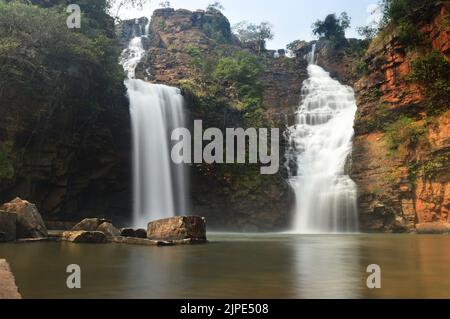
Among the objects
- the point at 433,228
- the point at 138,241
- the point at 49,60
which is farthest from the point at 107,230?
the point at 433,228

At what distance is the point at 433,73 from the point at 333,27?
32.3 m

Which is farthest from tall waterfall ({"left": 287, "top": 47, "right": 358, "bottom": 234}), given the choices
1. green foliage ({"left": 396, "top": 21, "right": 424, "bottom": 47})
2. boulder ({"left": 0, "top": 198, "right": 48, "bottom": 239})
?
boulder ({"left": 0, "top": 198, "right": 48, "bottom": 239})

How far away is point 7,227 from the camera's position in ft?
45.0

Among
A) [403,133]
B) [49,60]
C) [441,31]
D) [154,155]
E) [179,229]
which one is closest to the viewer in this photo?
[179,229]

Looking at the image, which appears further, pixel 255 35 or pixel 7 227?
pixel 255 35

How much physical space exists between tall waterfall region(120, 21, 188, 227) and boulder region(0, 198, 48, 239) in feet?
39.3

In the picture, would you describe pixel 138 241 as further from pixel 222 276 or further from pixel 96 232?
pixel 222 276

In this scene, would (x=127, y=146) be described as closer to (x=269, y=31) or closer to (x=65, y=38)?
(x=65, y=38)

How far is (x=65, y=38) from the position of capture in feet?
77.9

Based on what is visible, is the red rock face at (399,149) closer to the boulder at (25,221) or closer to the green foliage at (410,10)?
the green foliage at (410,10)

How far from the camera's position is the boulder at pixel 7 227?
13523 millimetres

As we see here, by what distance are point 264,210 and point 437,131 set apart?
1210cm
